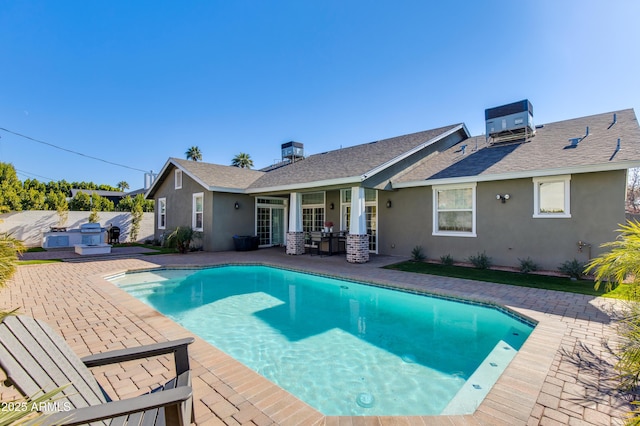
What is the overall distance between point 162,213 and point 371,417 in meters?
20.9

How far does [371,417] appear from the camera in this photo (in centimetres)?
287

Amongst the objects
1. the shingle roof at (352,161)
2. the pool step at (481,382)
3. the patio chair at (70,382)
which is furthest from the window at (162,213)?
the pool step at (481,382)

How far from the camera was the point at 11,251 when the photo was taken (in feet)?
15.1

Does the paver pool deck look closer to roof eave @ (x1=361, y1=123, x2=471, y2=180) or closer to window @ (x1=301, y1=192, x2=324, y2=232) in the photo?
roof eave @ (x1=361, y1=123, x2=471, y2=180)

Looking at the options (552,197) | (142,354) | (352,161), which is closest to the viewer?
(142,354)

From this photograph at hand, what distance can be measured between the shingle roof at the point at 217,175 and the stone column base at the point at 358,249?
314 inches

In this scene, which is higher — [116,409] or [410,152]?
[410,152]

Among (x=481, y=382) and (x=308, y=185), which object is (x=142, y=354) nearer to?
(x=481, y=382)

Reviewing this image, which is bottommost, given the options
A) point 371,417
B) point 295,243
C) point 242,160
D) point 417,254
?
point 371,417

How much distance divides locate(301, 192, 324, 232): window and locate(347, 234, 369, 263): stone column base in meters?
4.83

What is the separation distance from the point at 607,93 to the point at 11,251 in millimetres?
20487

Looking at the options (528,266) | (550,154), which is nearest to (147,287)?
(528,266)

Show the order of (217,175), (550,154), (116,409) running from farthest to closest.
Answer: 1. (217,175)
2. (550,154)
3. (116,409)

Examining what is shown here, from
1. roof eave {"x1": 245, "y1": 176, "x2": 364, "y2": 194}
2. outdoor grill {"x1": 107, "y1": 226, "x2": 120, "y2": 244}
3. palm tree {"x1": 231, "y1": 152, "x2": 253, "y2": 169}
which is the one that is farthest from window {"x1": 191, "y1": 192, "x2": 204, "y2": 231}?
palm tree {"x1": 231, "y1": 152, "x2": 253, "y2": 169}
